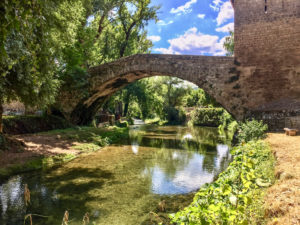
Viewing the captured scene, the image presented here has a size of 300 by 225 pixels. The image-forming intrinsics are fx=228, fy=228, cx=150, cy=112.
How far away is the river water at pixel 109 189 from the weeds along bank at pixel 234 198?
22.2 inches

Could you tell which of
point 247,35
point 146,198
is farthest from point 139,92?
point 146,198

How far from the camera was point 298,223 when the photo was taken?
2385 mm

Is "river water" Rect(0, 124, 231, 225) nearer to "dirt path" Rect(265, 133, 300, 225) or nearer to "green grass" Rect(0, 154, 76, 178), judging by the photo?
"green grass" Rect(0, 154, 76, 178)

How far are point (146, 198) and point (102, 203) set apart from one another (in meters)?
1.06

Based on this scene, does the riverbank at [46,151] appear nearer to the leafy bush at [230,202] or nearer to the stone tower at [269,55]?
the leafy bush at [230,202]

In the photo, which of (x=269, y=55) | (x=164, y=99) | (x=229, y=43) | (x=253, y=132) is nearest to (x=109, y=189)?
(x=253, y=132)

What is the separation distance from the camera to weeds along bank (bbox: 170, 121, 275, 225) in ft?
7.34

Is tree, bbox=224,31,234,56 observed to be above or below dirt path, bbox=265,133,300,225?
above

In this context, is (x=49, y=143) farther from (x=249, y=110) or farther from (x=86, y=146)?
(x=249, y=110)

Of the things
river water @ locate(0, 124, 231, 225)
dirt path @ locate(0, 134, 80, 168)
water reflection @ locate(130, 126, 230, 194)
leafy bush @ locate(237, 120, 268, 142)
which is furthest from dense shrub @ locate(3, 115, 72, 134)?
leafy bush @ locate(237, 120, 268, 142)

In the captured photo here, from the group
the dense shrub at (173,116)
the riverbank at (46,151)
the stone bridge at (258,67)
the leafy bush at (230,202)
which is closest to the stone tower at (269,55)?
the stone bridge at (258,67)

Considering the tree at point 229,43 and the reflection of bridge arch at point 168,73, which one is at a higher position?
the tree at point 229,43

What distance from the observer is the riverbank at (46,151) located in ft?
25.4

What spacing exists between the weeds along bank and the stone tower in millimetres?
7374
